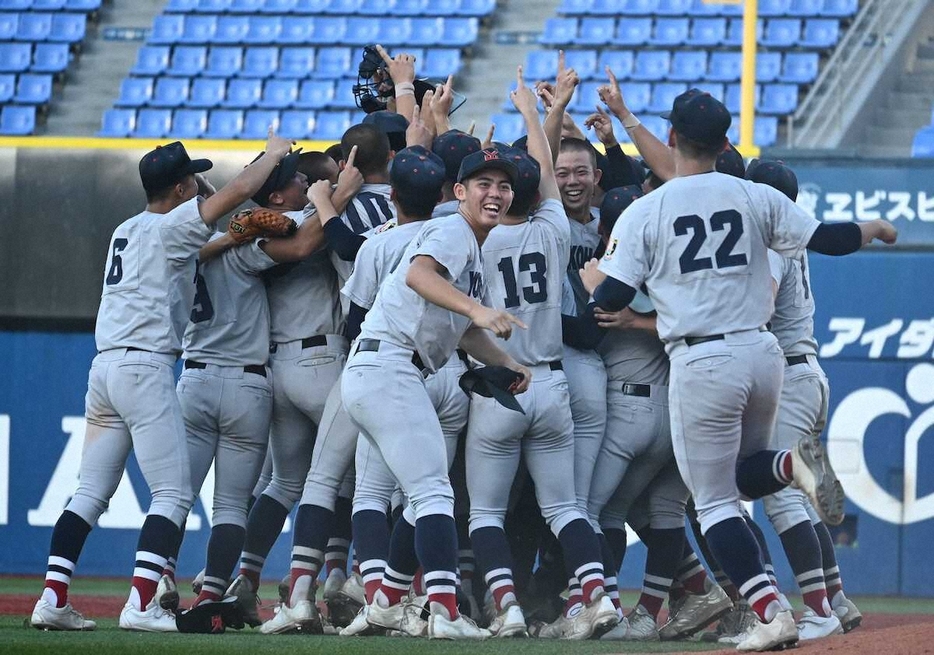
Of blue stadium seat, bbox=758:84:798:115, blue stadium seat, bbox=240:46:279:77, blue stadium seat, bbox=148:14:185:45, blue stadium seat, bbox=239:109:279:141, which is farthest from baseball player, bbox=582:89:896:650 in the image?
blue stadium seat, bbox=148:14:185:45

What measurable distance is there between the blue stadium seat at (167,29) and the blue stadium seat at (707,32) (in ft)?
15.7

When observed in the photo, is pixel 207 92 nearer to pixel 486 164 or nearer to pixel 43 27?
pixel 43 27

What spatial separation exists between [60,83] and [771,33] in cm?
647

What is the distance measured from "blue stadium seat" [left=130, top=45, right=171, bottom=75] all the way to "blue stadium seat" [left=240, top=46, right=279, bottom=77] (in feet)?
2.40

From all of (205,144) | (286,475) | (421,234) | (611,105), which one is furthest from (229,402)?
(205,144)

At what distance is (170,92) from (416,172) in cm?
870

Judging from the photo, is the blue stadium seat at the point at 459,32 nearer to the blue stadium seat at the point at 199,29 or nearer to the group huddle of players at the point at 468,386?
the blue stadium seat at the point at 199,29

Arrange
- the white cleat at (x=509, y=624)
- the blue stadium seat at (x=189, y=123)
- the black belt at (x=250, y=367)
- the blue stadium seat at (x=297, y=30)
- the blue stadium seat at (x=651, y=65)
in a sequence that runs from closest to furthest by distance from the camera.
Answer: the white cleat at (x=509, y=624) < the black belt at (x=250, y=367) < the blue stadium seat at (x=651, y=65) < the blue stadium seat at (x=189, y=123) < the blue stadium seat at (x=297, y=30)

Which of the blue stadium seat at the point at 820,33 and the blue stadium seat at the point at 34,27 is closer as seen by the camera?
the blue stadium seat at the point at 820,33

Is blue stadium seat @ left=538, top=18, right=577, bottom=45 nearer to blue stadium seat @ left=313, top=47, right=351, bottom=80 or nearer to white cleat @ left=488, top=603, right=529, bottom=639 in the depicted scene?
blue stadium seat @ left=313, top=47, right=351, bottom=80

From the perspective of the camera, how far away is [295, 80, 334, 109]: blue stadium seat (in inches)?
488

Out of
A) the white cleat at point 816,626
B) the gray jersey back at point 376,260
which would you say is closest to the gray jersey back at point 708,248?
the gray jersey back at point 376,260

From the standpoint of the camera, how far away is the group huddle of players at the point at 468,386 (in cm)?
433

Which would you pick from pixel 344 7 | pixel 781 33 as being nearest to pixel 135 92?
pixel 344 7
